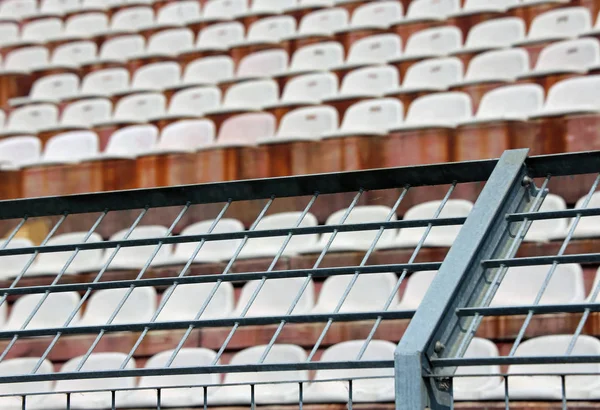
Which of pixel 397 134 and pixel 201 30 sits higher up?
pixel 201 30

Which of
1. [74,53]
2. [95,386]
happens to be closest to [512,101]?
[95,386]

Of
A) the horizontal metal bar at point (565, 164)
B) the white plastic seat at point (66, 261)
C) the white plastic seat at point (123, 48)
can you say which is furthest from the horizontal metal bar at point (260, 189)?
the white plastic seat at point (123, 48)

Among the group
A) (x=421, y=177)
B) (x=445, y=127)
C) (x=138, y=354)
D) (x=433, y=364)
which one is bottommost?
(x=433, y=364)

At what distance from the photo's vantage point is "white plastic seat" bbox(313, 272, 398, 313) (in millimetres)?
4766

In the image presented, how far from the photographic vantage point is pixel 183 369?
2.56 m

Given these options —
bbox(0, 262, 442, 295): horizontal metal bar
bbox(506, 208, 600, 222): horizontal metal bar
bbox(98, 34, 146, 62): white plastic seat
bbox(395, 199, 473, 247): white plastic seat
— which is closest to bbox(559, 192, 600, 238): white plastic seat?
bbox(395, 199, 473, 247): white plastic seat

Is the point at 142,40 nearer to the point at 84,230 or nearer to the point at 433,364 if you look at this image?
the point at 84,230

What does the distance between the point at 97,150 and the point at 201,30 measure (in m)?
2.22

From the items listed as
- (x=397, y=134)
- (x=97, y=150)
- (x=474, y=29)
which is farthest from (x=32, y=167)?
(x=474, y=29)

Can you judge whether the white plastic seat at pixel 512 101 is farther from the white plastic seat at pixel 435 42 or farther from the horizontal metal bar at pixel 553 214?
the horizontal metal bar at pixel 553 214

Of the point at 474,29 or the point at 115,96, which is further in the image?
the point at 115,96

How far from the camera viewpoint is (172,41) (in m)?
8.92

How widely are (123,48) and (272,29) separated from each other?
55.3 inches

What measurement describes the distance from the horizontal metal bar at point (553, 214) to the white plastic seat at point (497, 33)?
4503 mm
